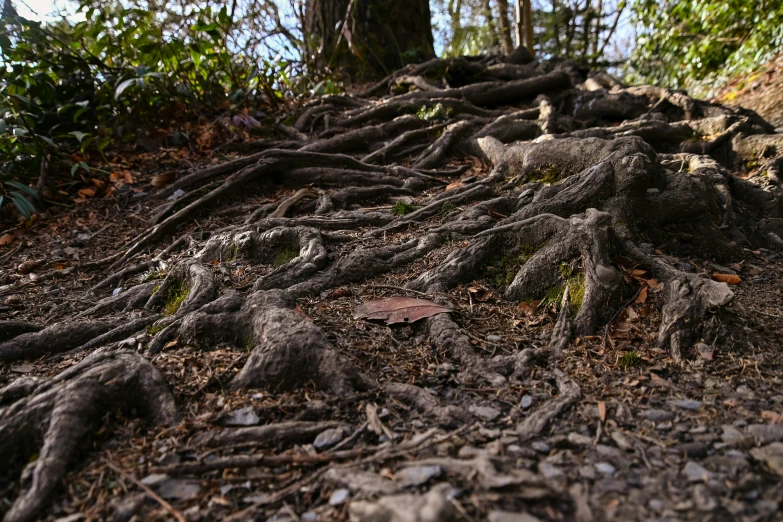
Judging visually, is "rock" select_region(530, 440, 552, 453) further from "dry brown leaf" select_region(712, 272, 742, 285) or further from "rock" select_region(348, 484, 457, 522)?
"dry brown leaf" select_region(712, 272, 742, 285)

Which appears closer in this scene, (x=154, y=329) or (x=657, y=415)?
(x=657, y=415)

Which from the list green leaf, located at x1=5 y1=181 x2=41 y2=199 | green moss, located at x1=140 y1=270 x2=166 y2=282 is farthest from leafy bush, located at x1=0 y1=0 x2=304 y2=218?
green moss, located at x1=140 y1=270 x2=166 y2=282

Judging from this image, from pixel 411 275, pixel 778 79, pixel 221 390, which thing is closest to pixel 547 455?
pixel 221 390

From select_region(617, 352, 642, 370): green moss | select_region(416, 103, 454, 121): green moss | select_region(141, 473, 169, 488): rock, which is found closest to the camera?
select_region(141, 473, 169, 488): rock

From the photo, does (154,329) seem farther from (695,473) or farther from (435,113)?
(435,113)

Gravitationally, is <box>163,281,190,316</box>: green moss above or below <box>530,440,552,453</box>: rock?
above

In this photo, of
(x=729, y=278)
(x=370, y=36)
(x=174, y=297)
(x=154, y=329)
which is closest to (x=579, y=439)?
(x=729, y=278)

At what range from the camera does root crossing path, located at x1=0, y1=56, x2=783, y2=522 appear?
1751 mm

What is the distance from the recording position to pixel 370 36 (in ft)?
26.2

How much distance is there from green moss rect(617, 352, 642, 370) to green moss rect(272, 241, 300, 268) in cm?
213

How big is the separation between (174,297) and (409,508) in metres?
2.40

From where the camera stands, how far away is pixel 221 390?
7.59 feet

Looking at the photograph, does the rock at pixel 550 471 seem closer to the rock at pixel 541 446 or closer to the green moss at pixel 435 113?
the rock at pixel 541 446

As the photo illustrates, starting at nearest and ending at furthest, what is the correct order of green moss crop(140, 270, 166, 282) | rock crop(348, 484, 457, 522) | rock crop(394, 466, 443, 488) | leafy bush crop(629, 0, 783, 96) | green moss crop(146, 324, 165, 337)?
rock crop(348, 484, 457, 522) < rock crop(394, 466, 443, 488) < green moss crop(146, 324, 165, 337) < green moss crop(140, 270, 166, 282) < leafy bush crop(629, 0, 783, 96)
